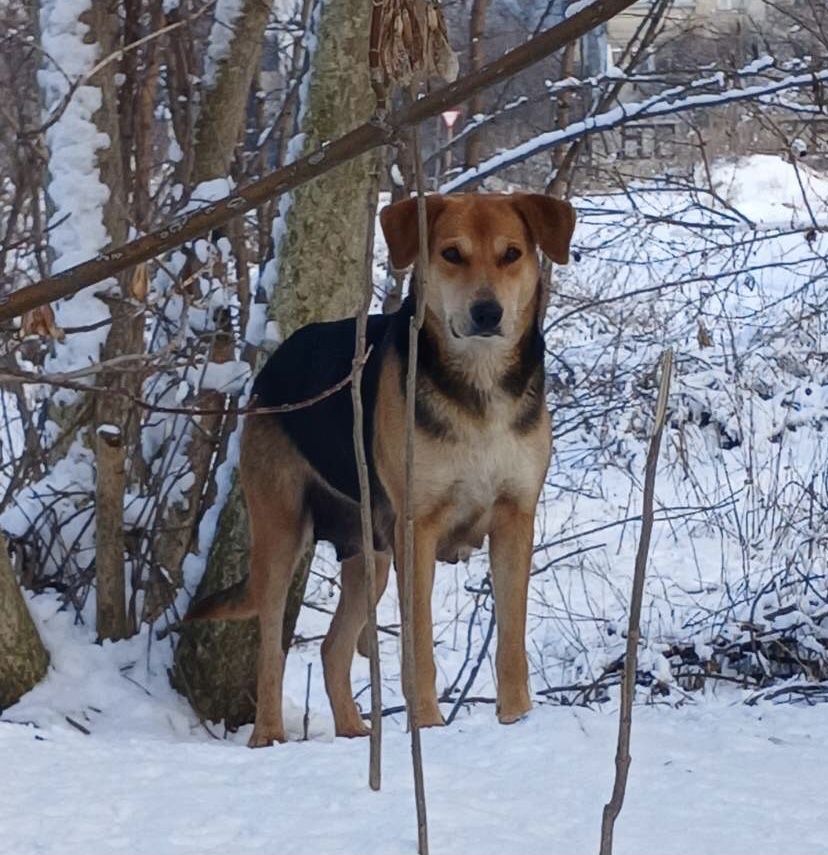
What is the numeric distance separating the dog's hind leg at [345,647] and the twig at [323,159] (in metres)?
3.62

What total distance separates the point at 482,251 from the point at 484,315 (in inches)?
8.1

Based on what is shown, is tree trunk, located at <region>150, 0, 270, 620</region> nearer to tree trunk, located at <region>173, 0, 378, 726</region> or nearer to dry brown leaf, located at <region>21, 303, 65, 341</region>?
A: tree trunk, located at <region>173, 0, 378, 726</region>

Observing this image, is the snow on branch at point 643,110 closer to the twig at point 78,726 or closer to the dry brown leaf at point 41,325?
the twig at point 78,726

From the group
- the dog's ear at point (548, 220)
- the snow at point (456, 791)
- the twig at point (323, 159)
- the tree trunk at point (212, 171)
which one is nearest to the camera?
the twig at point (323, 159)

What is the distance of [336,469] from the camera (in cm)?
498

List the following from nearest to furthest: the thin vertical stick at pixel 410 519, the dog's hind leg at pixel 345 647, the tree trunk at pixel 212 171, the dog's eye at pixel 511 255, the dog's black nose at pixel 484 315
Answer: the thin vertical stick at pixel 410 519 → the dog's black nose at pixel 484 315 → the dog's eye at pixel 511 255 → the dog's hind leg at pixel 345 647 → the tree trunk at pixel 212 171

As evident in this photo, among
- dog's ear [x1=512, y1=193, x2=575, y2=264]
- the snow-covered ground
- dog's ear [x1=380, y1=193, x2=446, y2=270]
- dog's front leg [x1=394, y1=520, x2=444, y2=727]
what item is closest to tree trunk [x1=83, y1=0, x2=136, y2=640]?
the snow-covered ground

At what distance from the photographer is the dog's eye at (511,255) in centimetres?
442

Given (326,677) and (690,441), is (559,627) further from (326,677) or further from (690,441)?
(690,441)

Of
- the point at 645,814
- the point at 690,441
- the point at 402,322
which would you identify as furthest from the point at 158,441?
the point at 690,441

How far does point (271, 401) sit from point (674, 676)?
1.94 meters

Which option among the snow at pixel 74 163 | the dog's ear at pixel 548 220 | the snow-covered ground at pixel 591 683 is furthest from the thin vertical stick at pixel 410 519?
the snow at pixel 74 163

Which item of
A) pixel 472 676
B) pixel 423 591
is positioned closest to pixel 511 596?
pixel 423 591

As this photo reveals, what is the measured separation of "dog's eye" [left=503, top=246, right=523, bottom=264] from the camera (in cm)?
442
